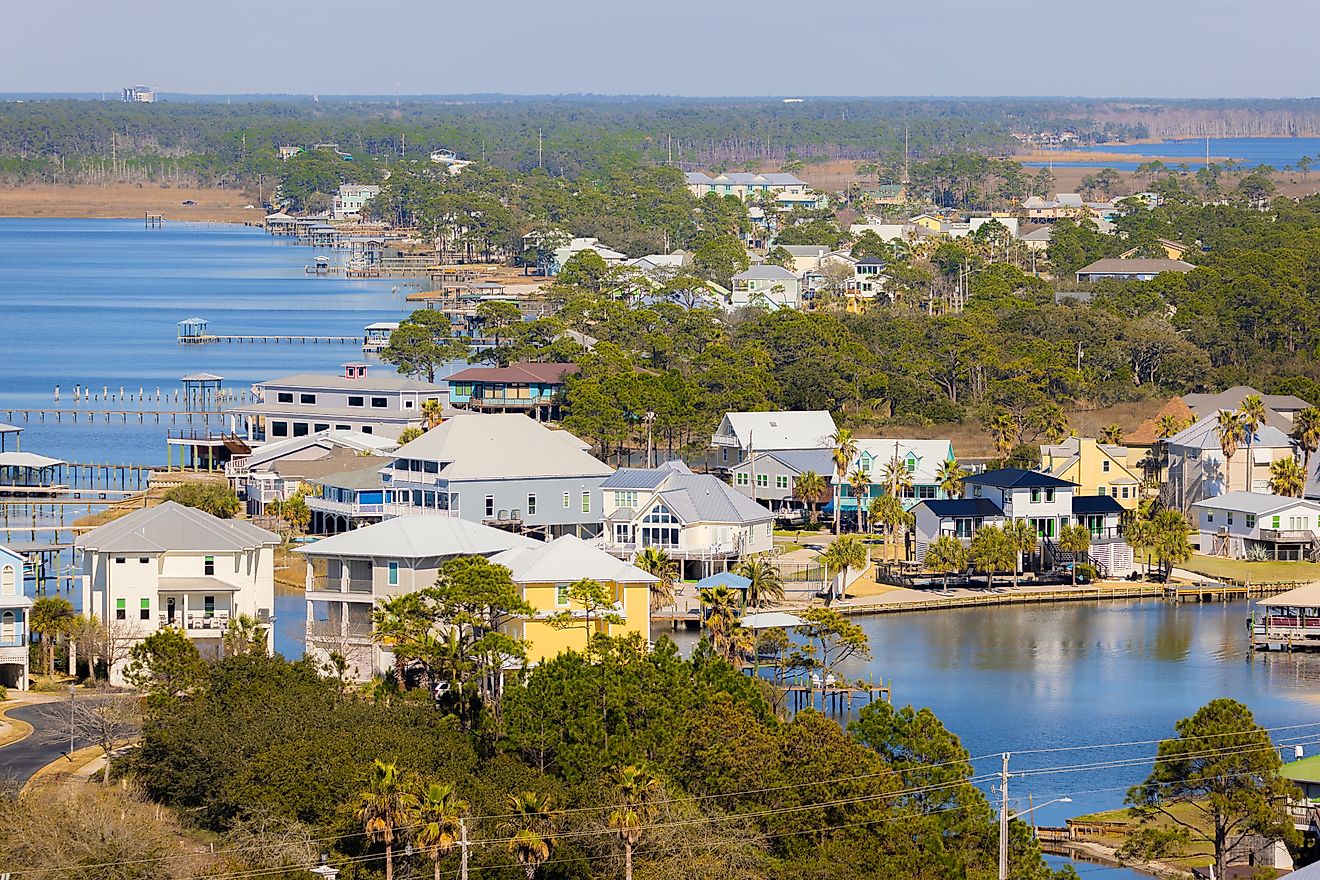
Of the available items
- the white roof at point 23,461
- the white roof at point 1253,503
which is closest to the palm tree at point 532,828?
the white roof at point 1253,503

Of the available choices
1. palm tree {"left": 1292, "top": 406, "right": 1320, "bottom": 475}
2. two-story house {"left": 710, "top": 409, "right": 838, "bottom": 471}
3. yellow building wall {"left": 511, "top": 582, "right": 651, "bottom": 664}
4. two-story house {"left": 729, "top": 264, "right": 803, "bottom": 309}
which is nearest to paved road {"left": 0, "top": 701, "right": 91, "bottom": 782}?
yellow building wall {"left": 511, "top": 582, "right": 651, "bottom": 664}

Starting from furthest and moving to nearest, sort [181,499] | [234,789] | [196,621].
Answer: [181,499] < [196,621] < [234,789]

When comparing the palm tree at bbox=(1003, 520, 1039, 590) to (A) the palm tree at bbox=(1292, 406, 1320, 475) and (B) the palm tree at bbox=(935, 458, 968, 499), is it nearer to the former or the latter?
(B) the palm tree at bbox=(935, 458, 968, 499)

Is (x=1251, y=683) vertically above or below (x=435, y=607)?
below

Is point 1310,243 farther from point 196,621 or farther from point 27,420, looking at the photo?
point 196,621

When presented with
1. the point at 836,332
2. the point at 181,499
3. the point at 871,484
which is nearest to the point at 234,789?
the point at 181,499

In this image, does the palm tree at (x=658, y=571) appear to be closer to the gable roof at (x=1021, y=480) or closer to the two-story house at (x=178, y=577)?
the two-story house at (x=178, y=577)

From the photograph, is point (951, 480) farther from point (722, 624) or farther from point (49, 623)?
point (49, 623)
